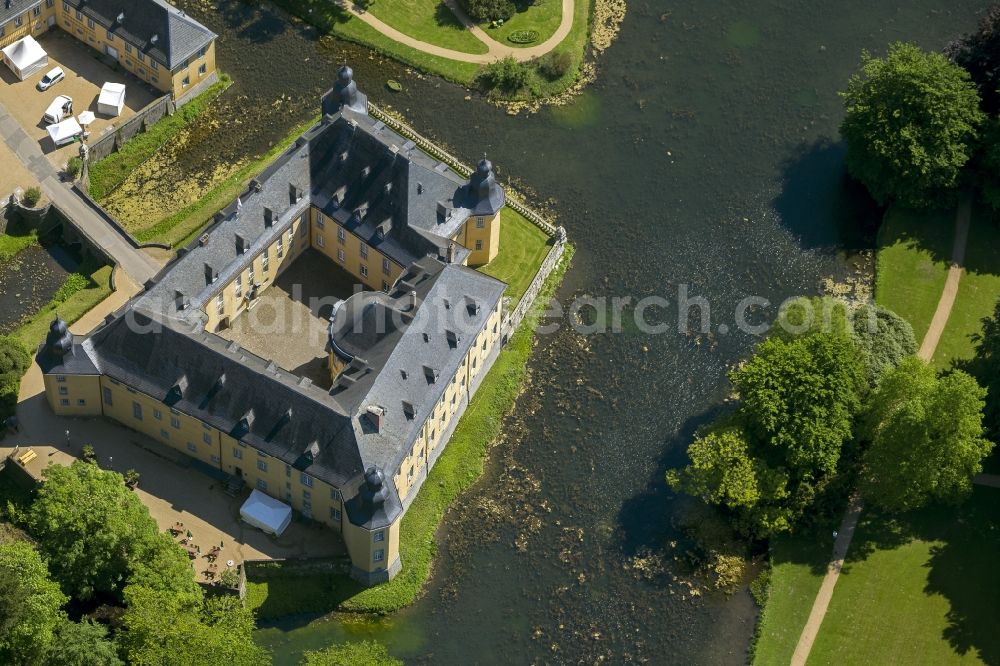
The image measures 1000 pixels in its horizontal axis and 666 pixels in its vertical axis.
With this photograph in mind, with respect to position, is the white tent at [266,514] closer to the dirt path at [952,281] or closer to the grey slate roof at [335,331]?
the grey slate roof at [335,331]

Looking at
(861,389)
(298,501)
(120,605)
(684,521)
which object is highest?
(861,389)

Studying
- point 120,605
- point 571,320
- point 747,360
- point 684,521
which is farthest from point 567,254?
point 120,605

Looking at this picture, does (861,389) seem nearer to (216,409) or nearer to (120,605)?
(216,409)

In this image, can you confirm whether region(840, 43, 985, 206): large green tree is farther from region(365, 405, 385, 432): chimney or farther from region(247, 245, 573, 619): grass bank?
region(365, 405, 385, 432): chimney

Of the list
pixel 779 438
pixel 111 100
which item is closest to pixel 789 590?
pixel 779 438

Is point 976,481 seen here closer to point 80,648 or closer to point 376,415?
point 376,415

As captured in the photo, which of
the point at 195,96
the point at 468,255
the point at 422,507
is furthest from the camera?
the point at 195,96

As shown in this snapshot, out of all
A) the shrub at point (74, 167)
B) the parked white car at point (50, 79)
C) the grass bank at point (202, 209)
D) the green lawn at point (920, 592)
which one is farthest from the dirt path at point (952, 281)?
the parked white car at point (50, 79)
